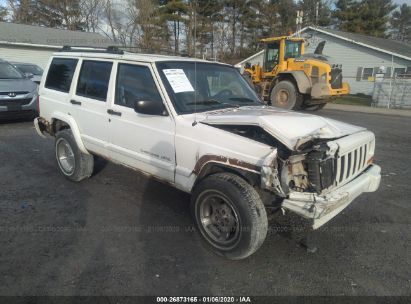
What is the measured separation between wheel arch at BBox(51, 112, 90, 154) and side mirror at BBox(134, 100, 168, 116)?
5.75 ft

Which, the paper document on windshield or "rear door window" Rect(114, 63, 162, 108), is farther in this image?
"rear door window" Rect(114, 63, 162, 108)

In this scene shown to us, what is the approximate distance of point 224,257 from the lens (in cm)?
338

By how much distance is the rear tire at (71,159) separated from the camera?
517 centimetres

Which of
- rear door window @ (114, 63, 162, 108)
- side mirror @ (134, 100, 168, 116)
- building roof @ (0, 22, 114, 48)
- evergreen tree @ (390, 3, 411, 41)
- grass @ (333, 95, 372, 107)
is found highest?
evergreen tree @ (390, 3, 411, 41)

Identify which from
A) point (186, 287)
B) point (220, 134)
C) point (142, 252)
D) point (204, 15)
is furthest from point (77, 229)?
point (204, 15)

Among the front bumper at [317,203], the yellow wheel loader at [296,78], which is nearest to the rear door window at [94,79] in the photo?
the front bumper at [317,203]

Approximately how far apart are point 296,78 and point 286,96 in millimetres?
846

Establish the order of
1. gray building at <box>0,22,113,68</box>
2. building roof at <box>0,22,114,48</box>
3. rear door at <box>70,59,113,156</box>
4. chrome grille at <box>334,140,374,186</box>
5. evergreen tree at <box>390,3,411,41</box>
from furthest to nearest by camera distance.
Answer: evergreen tree at <box>390,3,411,41</box>, building roof at <box>0,22,114,48</box>, gray building at <box>0,22,113,68</box>, rear door at <box>70,59,113,156</box>, chrome grille at <box>334,140,374,186</box>

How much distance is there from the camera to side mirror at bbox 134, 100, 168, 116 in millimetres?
3644

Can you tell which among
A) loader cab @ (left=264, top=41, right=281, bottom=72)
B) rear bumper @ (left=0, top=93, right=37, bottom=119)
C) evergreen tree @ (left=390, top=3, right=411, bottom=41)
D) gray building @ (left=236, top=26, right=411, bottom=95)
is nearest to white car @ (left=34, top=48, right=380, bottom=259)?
rear bumper @ (left=0, top=93, right=37, bottom=119)

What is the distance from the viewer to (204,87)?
4.24 m

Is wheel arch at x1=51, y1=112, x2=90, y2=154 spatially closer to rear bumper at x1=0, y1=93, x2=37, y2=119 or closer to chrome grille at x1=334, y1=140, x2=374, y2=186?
chrome grille at x1=334, y1=140, x2=374, y2=186

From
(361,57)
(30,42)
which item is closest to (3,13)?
(30,42)

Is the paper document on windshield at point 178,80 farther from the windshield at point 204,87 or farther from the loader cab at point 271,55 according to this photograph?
the loader cab at point 271,55
